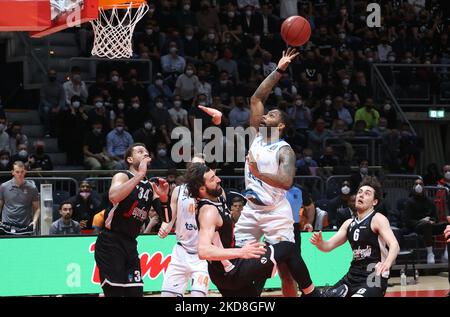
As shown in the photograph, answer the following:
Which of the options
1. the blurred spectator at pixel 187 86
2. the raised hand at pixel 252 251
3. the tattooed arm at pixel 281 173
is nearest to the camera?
the raised hand at pixel 252 251

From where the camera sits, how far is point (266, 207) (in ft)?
29.8

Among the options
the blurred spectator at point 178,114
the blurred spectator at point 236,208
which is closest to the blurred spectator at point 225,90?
the blurred spectator at point 178,114

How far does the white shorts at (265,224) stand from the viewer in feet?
29.7

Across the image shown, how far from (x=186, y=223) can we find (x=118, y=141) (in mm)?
7219

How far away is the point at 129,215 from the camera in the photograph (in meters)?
9.38

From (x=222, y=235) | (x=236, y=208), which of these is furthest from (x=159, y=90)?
(x=222, y=235)

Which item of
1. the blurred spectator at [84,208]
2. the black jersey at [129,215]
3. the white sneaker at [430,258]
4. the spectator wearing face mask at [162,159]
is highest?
the spectator wearing face mask at [162,159]

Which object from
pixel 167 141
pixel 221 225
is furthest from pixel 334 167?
pixel 221 225

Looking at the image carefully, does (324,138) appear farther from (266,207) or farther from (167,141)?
(266,207)

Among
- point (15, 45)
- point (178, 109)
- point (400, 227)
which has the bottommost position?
point (400, 227)

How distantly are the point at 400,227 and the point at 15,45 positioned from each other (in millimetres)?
8517

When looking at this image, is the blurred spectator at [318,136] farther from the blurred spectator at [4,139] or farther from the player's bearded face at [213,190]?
the player's bearded face at [213,190]

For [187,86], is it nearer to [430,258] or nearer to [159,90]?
[159,90]

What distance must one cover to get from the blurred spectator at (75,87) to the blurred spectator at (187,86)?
1.84 m
